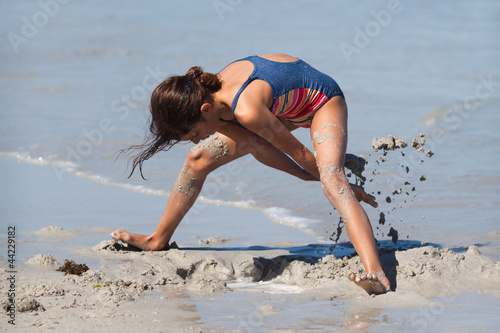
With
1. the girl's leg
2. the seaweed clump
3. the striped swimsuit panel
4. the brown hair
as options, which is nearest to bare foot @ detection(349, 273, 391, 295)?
the girl's leg

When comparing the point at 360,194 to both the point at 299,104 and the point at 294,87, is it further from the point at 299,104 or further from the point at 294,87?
the point at 294,87

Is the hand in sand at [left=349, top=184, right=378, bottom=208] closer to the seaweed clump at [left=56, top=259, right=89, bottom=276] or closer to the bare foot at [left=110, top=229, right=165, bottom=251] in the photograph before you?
the bare foot at [left=110, top=229, right=165, bottom=251]

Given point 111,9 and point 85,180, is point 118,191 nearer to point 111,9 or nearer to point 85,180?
point 85,180

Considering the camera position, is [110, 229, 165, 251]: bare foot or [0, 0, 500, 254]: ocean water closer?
[110, 229, 165, 251]: bare foot

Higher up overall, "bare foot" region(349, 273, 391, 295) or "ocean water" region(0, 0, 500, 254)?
"ocean water" region(0, 0, 500, 254)

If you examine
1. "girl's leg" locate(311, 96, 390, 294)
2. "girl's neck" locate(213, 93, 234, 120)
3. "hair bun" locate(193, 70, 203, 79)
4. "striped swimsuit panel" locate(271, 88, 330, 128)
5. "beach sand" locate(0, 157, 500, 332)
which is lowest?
"beach sand" locate(0, 157, 500, 332)

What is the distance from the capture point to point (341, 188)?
3691mm

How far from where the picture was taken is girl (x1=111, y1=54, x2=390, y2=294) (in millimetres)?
3566

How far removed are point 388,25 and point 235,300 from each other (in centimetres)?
1289

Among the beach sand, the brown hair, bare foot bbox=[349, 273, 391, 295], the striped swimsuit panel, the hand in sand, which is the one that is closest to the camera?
the beach sand

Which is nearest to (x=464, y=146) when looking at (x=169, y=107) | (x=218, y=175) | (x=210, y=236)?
(x=218, y=175)

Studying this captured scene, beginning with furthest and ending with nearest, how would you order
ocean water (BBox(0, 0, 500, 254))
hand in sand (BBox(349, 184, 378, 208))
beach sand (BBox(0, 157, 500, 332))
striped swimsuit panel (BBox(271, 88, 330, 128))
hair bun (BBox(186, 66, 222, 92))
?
ocean water (BBox(0, 0, 500, 254)) → hand in sand (BBox(349, 184, 378, 208)) → striped swimsuit panel (BBox(271, 88, 330, 128)) → hair bun (BBox(186, 66, 222, 92)) → beach sand (BBox(0, 157, 500, 332))

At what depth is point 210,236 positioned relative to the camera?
5.03 meters

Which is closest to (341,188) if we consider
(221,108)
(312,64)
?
(221,108)
